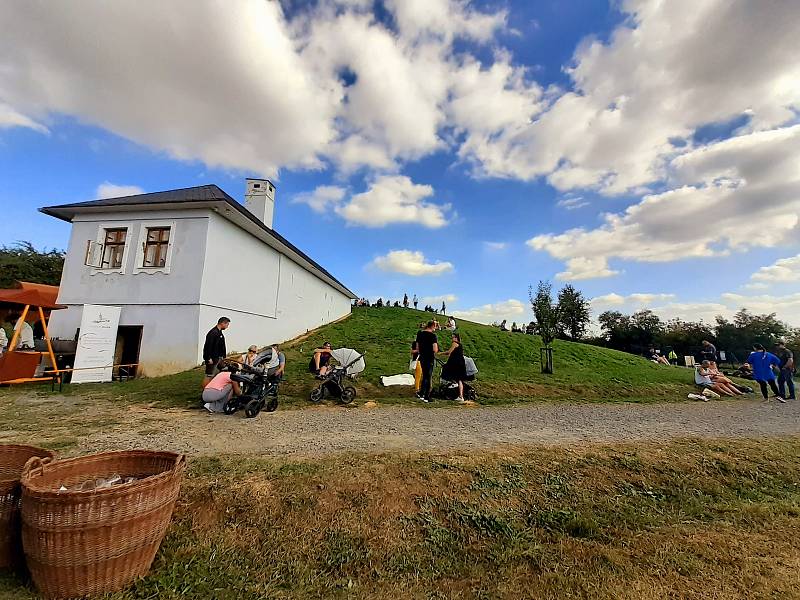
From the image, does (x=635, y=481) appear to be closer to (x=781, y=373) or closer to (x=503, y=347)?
(x=781, y=373)

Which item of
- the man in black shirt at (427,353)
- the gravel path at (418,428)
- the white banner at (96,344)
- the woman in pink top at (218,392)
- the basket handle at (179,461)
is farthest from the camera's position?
the white banner at (96,344)

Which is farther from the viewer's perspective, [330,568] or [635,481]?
[635,481]

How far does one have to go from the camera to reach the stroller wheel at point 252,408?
757 cm

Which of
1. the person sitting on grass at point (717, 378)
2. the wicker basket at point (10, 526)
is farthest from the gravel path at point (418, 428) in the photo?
the person sitting on grass at point (717, 378)

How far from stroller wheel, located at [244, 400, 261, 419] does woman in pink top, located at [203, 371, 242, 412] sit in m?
0.59

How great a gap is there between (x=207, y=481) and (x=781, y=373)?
55.2 feet

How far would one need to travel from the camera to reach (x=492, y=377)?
12891mm

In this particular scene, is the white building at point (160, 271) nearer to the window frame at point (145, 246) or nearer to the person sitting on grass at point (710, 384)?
the window frame at point (145, 246)

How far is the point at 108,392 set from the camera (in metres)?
10.1

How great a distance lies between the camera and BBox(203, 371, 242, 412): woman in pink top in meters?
7.99

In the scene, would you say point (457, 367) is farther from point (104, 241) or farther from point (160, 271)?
point (104, 241)

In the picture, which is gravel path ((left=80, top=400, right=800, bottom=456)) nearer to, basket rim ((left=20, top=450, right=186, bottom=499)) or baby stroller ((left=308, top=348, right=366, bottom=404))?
baby stroller ((left=308, top=348, right=366, bottom=404))

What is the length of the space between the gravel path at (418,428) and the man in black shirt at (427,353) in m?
1.13

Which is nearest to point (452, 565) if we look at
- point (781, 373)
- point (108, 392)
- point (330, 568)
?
point (330, 568)
